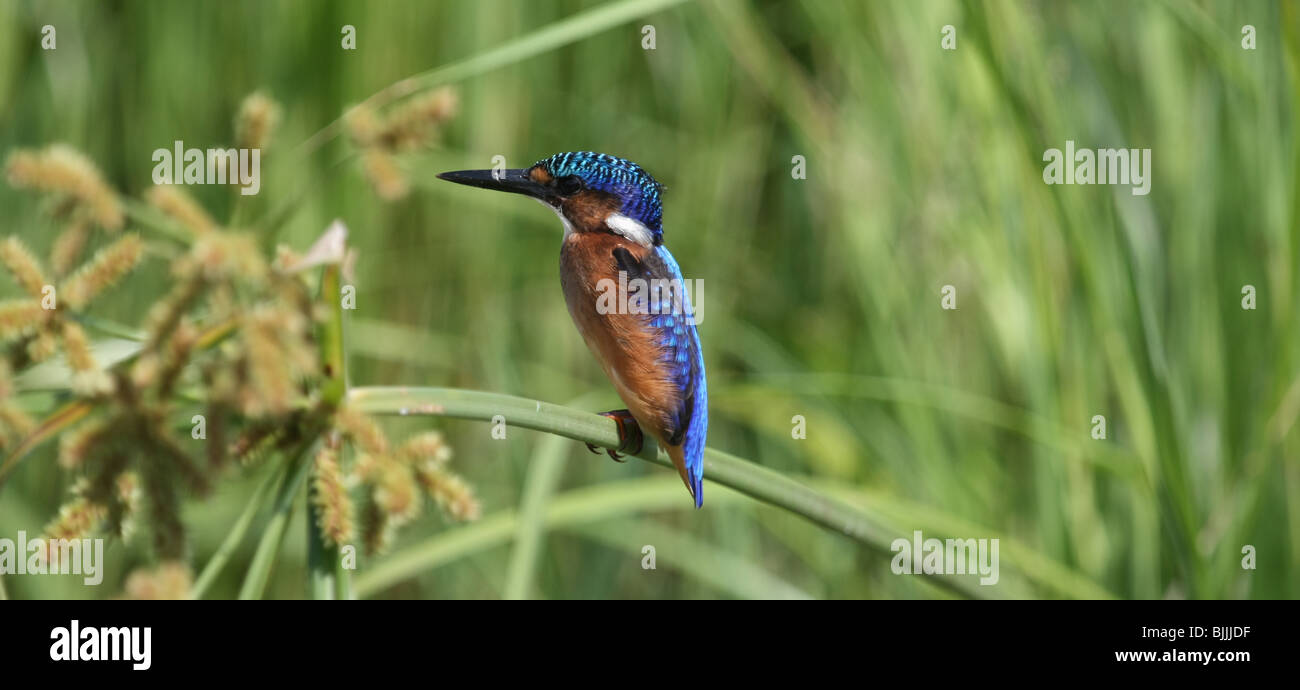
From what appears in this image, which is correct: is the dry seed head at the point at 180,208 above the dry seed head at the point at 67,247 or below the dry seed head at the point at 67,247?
above

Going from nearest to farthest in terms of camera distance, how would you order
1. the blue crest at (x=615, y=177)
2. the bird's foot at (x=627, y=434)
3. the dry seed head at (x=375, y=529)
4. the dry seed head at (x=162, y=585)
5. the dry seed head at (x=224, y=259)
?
the dry seed head at (x=162, y=585)
the dry seed head at (x=224, y=259)
the dry seed head at (x=375, y=529)
the bird's foot at (x=627, y=434)
the blue crest at (x=615, y=177)

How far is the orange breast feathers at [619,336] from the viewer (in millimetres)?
1253

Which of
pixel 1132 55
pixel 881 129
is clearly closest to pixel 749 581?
pixel 881 129

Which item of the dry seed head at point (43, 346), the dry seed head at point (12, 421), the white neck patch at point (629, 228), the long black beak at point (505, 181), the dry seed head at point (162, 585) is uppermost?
the long black beak at point (505, 181)

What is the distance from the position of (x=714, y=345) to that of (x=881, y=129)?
740 mm

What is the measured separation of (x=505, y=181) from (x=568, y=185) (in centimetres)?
10

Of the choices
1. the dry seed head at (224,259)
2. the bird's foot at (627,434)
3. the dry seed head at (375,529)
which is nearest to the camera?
the dry seed head at (224,259)

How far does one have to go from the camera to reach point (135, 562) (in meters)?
2.63

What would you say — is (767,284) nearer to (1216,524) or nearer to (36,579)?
(1216,524)

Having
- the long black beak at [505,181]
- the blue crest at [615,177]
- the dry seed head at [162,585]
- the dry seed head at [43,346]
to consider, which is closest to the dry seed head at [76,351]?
the dry seed head at [43,346]

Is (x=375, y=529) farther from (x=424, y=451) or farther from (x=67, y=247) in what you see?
(x=67, y=247)

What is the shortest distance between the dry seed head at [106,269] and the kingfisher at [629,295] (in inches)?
15.5

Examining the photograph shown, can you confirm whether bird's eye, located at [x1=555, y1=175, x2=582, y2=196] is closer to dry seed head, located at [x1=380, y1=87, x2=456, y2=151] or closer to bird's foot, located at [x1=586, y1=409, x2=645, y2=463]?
bird's foot, located at [x1=586, y1=409, x2=645, y2=463]

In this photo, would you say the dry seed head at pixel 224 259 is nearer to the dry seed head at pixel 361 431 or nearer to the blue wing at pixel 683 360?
the dry seed head at pixel 361 431
